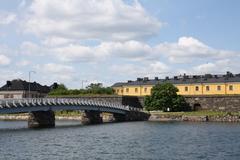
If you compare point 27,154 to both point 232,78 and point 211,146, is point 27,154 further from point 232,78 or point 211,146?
point 232,78

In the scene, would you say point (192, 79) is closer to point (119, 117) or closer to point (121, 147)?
point (119, 117)

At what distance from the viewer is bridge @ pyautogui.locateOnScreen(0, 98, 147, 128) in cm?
6875

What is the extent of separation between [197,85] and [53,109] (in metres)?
63.4

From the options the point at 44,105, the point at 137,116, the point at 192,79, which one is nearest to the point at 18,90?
the point at 192,79

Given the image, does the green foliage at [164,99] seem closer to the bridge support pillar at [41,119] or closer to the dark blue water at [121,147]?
the bridge support pillar at [41,119]

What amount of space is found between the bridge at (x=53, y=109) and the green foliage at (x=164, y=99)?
289 inches

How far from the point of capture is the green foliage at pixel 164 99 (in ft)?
383

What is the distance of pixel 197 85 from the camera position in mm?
134625

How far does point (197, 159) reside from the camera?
132ft

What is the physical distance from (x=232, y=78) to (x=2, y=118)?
59.2 m

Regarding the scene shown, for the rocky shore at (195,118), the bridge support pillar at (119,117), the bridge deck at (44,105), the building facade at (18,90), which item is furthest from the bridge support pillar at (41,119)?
the building facade at (18,90)

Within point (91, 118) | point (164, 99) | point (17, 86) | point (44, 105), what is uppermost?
point (17, 86)

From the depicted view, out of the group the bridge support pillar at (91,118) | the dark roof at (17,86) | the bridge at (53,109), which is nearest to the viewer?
the bridge at (53,109)

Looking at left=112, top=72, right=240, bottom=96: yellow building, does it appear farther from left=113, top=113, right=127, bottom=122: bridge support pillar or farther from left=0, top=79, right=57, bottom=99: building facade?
left=0, top=79, right=57, bottom=99: building facade
